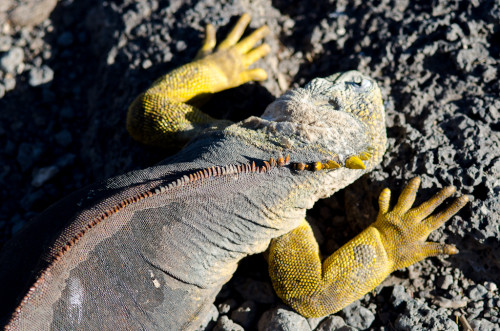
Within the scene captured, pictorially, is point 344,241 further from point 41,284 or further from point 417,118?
point 41,284

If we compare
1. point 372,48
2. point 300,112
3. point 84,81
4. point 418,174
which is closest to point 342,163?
point 300,112

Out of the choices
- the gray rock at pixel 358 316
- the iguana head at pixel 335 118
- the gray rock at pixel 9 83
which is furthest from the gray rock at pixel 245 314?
the gray rock at pixel 9 83

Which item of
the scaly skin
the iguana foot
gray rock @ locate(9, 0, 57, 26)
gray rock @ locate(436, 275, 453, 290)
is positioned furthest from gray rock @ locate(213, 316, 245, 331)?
gray rock @ locate(9, 0, 57, 26)

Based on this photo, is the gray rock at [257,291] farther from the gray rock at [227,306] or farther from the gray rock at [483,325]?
the gray rock at [483,325]

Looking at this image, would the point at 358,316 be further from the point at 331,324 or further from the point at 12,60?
the point at 12,60

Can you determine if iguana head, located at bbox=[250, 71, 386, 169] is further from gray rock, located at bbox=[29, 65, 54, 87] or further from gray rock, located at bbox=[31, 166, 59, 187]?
gray rock, located at bbox=[29, 65, 54, 87]

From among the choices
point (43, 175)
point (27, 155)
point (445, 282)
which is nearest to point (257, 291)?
point (445, 282)
